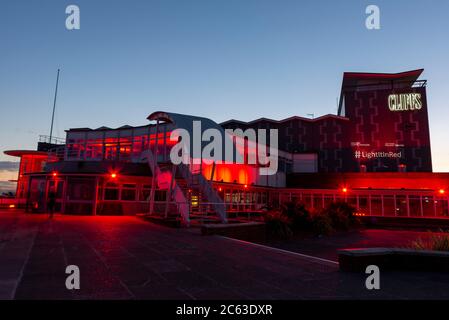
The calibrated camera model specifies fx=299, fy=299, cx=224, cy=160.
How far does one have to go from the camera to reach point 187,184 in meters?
16.2

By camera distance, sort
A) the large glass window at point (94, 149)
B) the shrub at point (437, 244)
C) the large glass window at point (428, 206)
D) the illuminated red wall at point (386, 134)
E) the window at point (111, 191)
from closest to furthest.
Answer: the shrub at point (437, 244) → the window at point (111, 191) → the large glass window at point (94, 149) → the large glass window at point (428, 206) → the illuminated red wall at point (386, 134)

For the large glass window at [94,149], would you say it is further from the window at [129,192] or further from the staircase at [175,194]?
the staircase at [175,194]

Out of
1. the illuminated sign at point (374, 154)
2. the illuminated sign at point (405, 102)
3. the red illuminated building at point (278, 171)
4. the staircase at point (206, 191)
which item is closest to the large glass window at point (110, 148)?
the red illuminated building at point (278, 171)

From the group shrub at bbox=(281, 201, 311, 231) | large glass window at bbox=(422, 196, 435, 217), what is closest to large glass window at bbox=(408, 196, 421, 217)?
large glass window at bbox=(422, 196, 435, 217)

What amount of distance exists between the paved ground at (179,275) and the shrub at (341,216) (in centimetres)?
1443

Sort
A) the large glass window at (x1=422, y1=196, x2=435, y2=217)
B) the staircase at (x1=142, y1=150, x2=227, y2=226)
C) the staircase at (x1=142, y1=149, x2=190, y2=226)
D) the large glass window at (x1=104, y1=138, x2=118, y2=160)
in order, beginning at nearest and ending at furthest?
the staircase at (x1=142, y1=149, x2=190, y2=226), the staircase at (x1=142, y1=150, x2=227, y2=226), the large glass window at (x1=104, y1=138, x2=118, y2=160), the large glass window at (x1=422, y1=196, x2=435, y2=217)

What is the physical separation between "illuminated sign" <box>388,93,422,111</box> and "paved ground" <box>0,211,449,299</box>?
3634 centimetres

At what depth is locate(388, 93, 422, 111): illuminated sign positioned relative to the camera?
3719 centimetres

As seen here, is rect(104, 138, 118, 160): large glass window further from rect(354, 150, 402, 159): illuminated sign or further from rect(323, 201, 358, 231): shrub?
rect(354, 150, 402, 159): illuminated sign

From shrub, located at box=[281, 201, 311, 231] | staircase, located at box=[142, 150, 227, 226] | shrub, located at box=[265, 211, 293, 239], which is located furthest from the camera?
shrub, located at box=[281, 201, 311, 231]

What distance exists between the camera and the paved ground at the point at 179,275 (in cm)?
454
